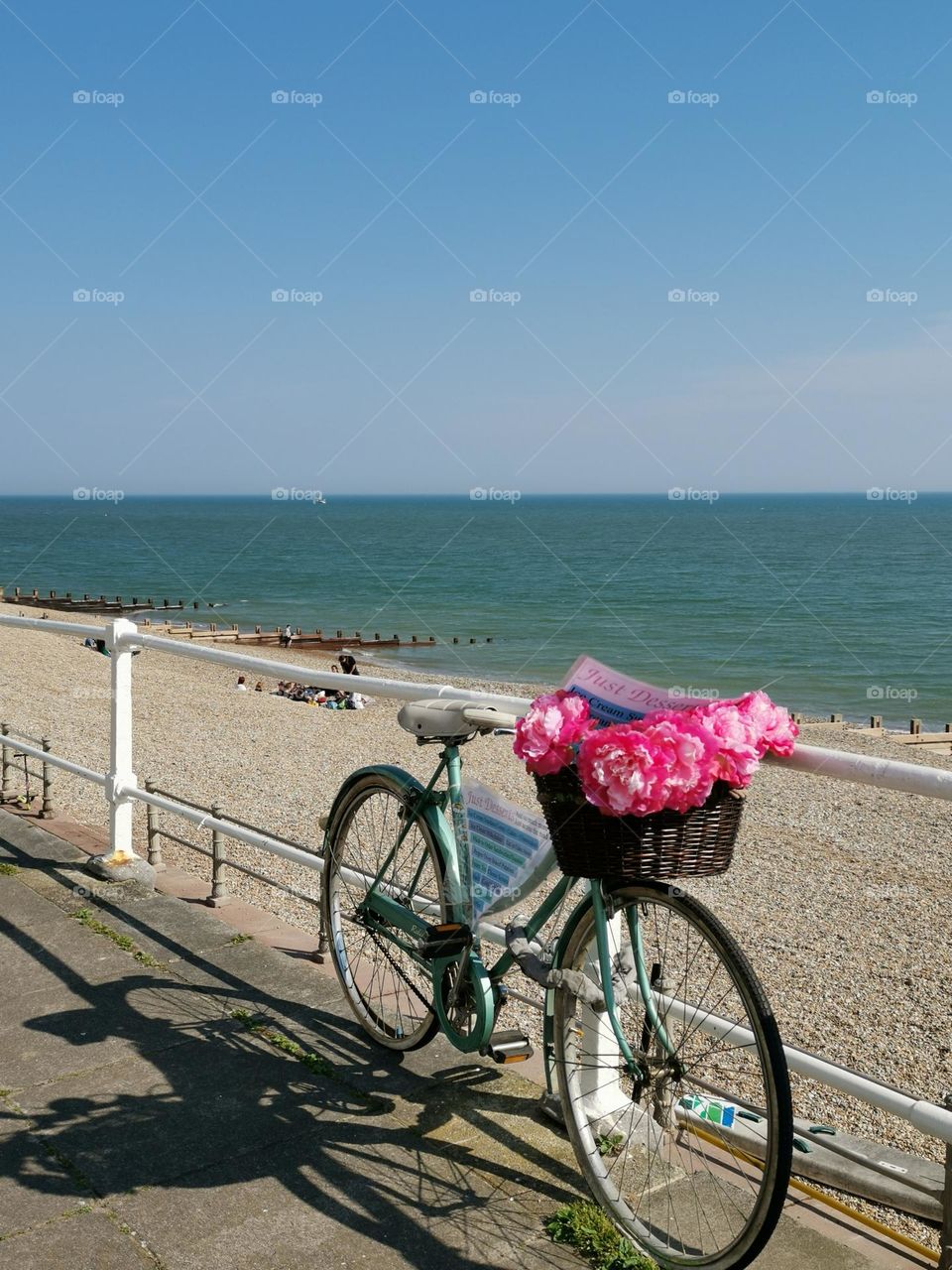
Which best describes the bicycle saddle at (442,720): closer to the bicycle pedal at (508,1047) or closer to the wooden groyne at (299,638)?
the bicycle pedal at (508,1047)

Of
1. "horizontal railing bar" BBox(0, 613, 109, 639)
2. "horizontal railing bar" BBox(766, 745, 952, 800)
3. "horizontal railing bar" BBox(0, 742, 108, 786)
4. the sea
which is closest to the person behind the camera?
"horizontal railing bar" BBox(766, 745, 952, 800)

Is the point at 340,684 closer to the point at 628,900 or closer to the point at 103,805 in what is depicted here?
the point at 628,900

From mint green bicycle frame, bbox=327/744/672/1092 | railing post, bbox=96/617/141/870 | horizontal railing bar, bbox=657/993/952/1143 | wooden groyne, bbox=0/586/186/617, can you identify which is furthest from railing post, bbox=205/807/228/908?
wooden groyne, bbox=0/586/186/617

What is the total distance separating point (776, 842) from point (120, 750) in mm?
11318

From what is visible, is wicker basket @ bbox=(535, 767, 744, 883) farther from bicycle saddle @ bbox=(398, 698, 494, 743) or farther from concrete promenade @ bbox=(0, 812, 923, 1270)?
concrete promenade @ bbox=(0, 812, 923, 1270)

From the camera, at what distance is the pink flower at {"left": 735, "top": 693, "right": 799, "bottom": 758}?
8.20 ft

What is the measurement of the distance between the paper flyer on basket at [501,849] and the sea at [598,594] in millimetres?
572

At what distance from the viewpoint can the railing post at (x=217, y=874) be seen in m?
5.09

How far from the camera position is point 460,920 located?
10.7ft

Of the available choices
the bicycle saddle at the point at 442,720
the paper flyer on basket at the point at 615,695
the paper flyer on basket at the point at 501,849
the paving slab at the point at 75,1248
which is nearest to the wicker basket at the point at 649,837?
the paper flyer on basket at the point at 615,695

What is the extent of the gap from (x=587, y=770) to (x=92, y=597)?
236 feet

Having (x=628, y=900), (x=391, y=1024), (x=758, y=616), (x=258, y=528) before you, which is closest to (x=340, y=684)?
(x=391, y=1024)

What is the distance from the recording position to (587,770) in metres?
2.41

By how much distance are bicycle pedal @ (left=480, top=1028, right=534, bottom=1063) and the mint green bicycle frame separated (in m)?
0.04
